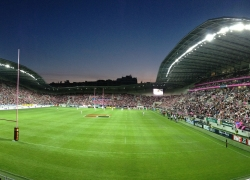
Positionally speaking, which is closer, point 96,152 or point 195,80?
point 96,152

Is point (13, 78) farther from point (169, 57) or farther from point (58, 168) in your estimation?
point (58, 168)

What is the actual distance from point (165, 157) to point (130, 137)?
777cm

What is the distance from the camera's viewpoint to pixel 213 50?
37594mm

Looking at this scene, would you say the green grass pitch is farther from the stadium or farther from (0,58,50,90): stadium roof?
(0,58,50,90): stadium roof

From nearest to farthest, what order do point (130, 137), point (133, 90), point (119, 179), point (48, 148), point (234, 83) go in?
point (119, 179), point (48, 148), point (130, 137), point (234, 83), point (133, 90)

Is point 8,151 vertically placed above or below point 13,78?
below

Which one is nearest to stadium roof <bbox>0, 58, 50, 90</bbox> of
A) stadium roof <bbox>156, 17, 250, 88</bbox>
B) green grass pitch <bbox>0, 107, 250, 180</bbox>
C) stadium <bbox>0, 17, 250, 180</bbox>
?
stadium <bbox>0, 17, 250, 180</bbox>

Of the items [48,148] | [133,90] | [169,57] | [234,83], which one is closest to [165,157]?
[48,148]

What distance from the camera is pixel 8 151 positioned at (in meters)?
16.1

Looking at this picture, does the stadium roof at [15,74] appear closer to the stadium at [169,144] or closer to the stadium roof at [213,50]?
the stadium at [169,144]

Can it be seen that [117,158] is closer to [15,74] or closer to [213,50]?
[213,50]

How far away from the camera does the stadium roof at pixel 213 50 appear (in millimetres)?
25359

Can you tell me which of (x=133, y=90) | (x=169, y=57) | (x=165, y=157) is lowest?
(x=165, y=157)

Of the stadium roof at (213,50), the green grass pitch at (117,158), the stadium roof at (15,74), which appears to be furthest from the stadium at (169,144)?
the stadium roof at (15,74)
